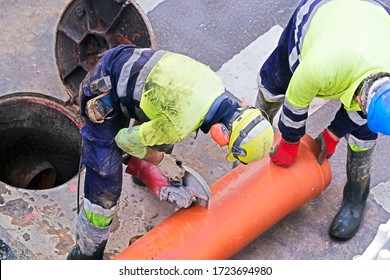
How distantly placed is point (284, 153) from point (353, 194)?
28.6 inches

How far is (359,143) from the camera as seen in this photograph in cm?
488

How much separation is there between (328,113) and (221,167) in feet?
3.18

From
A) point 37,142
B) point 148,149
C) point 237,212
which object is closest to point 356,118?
point 237,212

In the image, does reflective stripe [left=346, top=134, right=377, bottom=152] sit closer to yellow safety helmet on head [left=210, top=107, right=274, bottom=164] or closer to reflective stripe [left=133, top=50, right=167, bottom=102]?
yellow safety helmet on head [left=210, top=107, right=274, bottom=164]

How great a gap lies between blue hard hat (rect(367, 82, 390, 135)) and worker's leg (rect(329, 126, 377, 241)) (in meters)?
0.90

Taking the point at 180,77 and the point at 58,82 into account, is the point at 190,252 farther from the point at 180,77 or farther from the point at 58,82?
the point at 58,82

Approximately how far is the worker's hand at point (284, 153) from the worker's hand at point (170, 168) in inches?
24.3

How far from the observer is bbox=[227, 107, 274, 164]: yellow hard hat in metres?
4.00

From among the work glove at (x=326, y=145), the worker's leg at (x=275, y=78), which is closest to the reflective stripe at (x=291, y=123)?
the worker's leg at (x=275, y=78)

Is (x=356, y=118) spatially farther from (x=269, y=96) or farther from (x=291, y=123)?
(x=269, y=96)

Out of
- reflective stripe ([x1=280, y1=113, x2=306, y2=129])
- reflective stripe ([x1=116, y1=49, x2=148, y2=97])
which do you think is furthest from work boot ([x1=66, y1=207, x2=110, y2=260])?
reflective stripe ([x1=280, y1=113, x2=306, y2=129])

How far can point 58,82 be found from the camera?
5902 millimetres

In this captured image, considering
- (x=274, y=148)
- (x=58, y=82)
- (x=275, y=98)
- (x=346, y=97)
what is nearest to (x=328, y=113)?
(x=275, y=98)

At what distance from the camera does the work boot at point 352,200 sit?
5.06 metres
